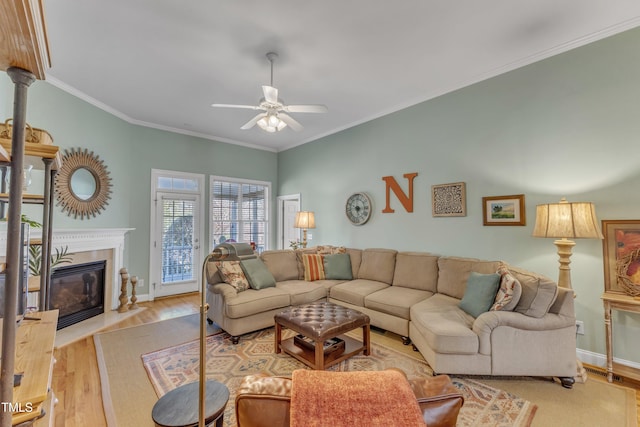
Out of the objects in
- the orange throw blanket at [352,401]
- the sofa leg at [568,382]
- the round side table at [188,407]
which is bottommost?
the sofa leg at [568,382]

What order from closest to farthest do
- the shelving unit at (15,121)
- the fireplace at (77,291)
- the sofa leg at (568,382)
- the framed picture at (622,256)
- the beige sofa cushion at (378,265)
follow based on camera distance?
the shelving unit at (15,121) < the sofa leg at (568,382) < the framed picture at (622,256) < the fireplace at (77,291) < the beige sofa cushion at (378,265)

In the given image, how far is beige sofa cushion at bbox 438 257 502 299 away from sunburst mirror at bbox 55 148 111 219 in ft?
15.9

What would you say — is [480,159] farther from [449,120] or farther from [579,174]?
[579,174]

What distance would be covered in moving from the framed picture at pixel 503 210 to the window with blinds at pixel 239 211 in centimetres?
438

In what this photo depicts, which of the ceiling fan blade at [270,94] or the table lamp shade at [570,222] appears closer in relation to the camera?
the table lamp shade at [570,222]

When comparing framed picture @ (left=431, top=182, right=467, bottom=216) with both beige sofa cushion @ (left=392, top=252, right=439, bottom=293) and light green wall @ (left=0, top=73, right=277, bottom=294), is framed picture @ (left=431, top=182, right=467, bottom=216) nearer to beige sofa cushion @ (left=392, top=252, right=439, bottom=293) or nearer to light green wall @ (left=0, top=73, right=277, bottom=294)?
beige sofa cushion @ (left=392, top=252, right=439, bottom=293)

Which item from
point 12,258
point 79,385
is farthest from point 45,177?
point 79,385

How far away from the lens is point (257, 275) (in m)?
3.64

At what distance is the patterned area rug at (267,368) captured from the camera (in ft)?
6.49

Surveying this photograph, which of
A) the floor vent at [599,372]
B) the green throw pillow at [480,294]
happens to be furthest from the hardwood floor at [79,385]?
the green throw pillow at [480,294]

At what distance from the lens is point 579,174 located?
272 cm

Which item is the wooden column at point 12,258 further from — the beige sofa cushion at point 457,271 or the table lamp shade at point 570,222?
the beige sofa cushion at point 457,271

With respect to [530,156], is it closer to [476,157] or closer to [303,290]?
[476,157]

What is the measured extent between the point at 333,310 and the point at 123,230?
11.5ft
